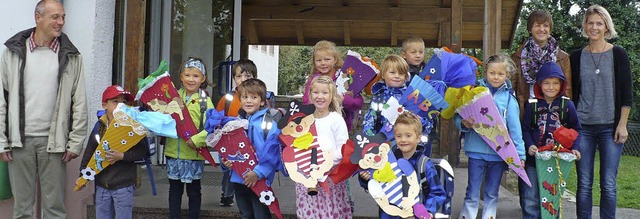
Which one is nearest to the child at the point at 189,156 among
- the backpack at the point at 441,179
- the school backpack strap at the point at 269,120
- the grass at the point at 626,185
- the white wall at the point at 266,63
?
the school backpack strap at the point at 269,120

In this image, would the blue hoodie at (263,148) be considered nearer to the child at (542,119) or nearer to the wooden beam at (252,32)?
the child at (542,119)

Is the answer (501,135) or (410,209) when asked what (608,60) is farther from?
(410,209)

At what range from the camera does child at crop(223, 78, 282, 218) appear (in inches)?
155

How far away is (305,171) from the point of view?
12.1 ft

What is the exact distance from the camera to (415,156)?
3547 millimetres

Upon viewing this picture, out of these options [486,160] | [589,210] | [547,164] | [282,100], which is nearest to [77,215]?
[486,160]

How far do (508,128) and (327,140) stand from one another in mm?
1244

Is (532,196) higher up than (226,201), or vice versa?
(532,196)

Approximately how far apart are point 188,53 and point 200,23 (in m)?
0.43

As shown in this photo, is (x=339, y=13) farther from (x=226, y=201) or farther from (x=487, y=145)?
(x=487, y=145)

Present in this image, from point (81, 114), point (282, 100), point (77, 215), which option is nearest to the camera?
point (81, 114)

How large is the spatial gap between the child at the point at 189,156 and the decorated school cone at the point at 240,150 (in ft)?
0.98

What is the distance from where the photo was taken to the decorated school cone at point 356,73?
429cm

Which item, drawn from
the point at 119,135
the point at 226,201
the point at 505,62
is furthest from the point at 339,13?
the point at 119,135
